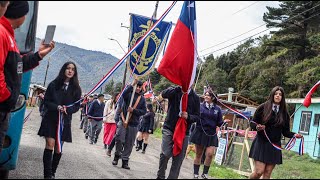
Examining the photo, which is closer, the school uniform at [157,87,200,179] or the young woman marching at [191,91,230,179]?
the school uniform at [157,87,200,179]

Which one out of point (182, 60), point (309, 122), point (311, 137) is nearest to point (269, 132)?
point (182, 60)

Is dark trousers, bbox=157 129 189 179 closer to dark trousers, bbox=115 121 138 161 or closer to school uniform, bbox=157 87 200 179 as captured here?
school uniform, bbox=157 87 200 179

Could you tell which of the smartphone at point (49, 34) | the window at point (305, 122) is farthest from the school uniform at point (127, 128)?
the window at point (305, 122)

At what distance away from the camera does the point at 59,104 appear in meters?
6.23

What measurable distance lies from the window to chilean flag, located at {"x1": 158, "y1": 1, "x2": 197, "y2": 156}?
64.4ft

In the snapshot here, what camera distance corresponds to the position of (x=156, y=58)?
9.63 m

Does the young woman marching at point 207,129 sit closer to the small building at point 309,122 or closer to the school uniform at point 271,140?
the school uniform at point 271,140

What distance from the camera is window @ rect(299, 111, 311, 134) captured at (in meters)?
24.3

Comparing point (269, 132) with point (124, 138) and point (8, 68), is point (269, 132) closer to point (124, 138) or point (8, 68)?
point (124, 138)

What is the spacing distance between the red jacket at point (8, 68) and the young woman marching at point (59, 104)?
157 centimetres

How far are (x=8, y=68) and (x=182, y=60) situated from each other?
2795 mm

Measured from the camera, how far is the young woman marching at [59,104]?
20.1 ft

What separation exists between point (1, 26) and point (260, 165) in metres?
4.11

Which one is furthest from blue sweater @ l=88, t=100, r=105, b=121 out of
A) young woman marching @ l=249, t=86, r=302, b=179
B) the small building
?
the small building
